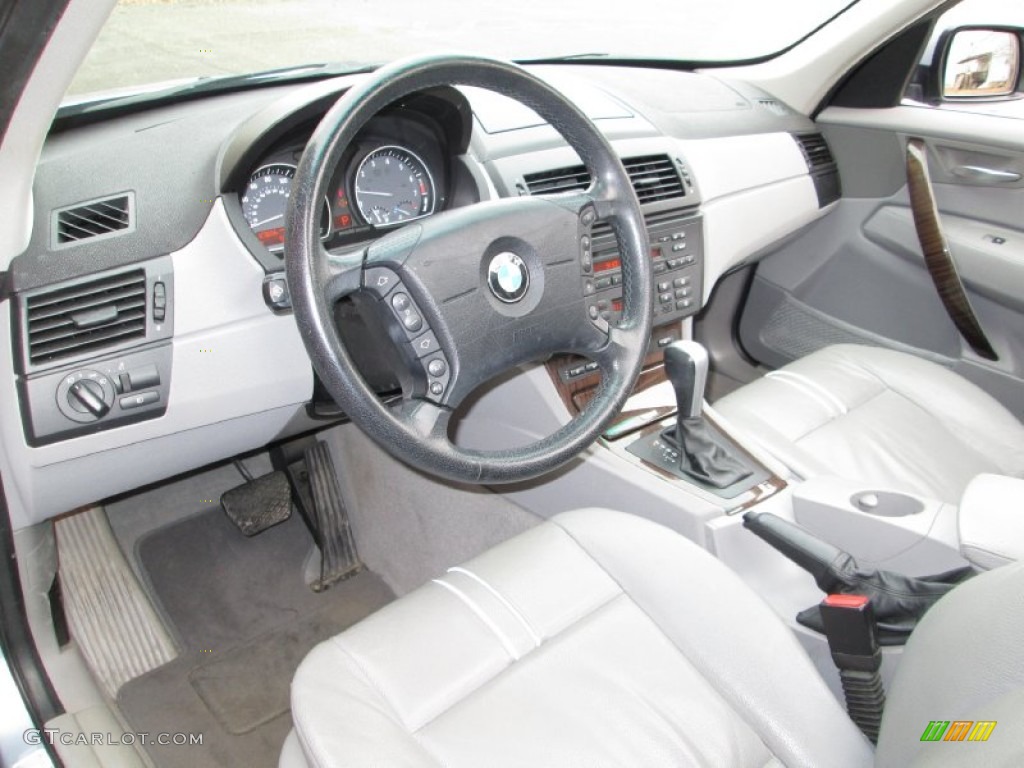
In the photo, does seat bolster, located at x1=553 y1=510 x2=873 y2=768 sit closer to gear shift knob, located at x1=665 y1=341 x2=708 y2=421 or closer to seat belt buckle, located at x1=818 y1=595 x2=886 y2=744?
seat belt buckle, located at x1=818 y1=595 x2=886 y2=744

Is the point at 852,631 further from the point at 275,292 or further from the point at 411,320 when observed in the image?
→ the point at 275,292

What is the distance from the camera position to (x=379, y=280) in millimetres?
1280

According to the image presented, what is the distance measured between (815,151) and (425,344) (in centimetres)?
167

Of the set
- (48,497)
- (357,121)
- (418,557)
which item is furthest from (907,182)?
(48,497)

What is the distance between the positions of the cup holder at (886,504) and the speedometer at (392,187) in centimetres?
91

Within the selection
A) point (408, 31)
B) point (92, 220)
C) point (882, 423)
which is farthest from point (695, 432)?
point (92, 220)

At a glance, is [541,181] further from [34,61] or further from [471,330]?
[34,61]

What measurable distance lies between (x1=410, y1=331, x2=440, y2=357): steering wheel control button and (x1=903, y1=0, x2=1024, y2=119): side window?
69.6 inches

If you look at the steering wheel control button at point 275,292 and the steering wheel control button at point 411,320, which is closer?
the steering wheel control button at point 411,320

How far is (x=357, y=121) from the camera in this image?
123cm

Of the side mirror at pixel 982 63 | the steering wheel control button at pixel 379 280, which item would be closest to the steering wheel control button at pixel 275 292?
the steering wheel control button at pixel 379 280

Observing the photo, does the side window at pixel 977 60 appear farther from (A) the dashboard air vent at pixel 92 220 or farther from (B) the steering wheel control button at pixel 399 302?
(A) the dashboard air vent at pixel 92 220

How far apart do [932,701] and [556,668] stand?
1.60 feet

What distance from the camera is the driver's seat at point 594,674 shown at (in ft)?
3.70
